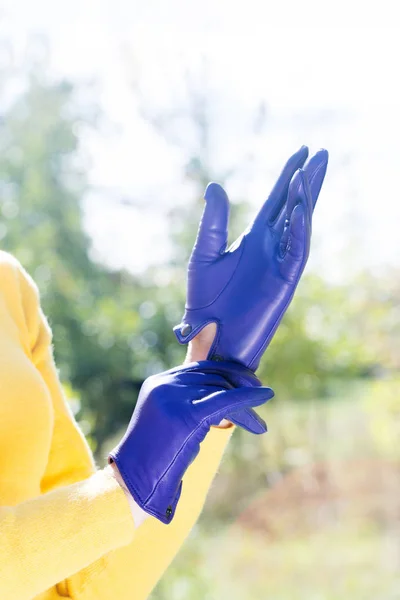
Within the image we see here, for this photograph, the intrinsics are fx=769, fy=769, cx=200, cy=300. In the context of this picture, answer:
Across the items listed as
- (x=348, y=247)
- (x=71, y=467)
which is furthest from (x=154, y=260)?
(x=71, y=467)

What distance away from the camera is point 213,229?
0.74 meters

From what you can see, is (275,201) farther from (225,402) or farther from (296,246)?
(225,402)

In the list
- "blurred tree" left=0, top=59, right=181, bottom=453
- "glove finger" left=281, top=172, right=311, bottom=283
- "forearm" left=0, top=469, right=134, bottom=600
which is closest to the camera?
"forearm" left=0, top=469, right=134, bottom=600

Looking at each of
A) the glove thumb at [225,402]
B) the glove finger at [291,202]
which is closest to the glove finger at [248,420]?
the glove thumb at [225,402]

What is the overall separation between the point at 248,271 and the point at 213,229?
0.06 m

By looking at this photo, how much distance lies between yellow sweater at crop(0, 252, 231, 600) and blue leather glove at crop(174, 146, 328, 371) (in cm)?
11

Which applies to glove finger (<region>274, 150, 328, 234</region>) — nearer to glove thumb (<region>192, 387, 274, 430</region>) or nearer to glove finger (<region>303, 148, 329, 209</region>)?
glove finger (<region>303, 148, 329, 209</region>)

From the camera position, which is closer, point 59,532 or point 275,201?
point 59,532

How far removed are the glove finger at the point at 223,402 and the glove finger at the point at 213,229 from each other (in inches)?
6.3

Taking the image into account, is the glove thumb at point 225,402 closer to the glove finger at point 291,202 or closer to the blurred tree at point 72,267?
the glove finger at point 291,202

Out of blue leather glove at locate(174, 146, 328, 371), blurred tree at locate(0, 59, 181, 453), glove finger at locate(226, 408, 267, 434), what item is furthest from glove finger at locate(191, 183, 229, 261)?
blurred tree at locate(0, 59, 181, 453)

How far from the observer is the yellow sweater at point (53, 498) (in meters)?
0.60

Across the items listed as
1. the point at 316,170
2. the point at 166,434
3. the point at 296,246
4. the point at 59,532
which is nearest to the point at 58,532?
the point at 59,532

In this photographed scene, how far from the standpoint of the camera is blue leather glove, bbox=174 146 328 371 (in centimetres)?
71
